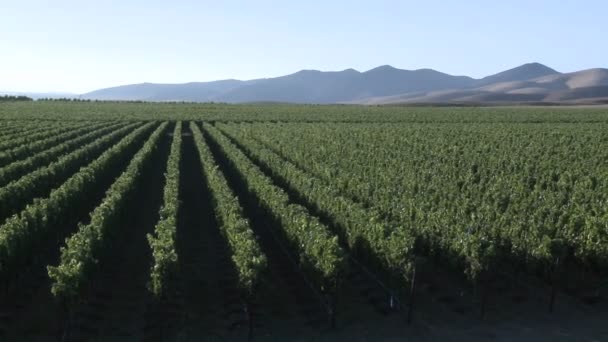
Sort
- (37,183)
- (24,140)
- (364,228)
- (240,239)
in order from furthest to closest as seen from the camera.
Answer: (24,140)
(37,183)
(364,228)
(240,239)

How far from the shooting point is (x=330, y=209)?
71.5ft

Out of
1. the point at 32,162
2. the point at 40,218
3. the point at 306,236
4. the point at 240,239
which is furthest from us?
the point at 32,162

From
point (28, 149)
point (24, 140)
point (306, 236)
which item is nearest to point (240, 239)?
point (306, 236)

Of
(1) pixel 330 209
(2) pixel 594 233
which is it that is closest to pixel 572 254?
(2) pixel 594 233

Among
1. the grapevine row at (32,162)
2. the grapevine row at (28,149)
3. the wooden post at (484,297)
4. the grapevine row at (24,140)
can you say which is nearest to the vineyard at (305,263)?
the wooden post at (484,297)

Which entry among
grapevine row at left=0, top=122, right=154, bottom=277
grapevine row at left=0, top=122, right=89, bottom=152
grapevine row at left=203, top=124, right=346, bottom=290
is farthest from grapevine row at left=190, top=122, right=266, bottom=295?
grapevine row at left=0, top=122, right=89, bottom=152

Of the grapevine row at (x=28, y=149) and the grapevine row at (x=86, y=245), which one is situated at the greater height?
the grapevine row at (x=86, y=245)

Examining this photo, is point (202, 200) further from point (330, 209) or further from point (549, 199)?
point (549, 199)

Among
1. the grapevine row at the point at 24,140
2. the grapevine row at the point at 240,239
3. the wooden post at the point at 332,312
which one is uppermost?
the grapevine row at the point at 240,239

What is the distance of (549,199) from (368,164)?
12.5 m

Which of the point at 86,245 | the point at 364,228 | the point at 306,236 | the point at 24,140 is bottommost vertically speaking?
the point at 24,140

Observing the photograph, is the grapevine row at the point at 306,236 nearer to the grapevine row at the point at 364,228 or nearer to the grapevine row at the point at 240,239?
the grapevine row at the point at 364,228

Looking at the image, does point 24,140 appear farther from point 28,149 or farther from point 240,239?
point 240,239

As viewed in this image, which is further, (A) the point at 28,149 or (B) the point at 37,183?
(A) the point at 28,149
